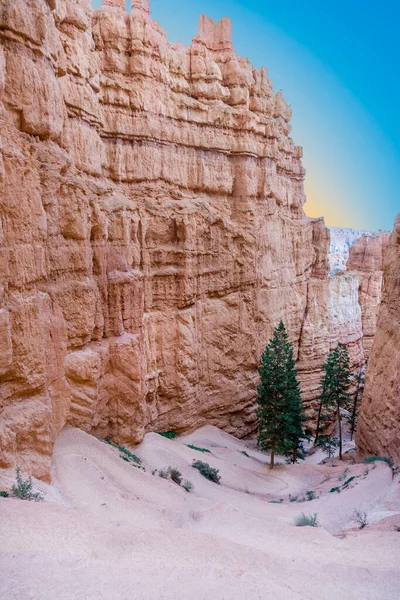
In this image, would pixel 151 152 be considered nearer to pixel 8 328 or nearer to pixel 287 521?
pixel 8 328

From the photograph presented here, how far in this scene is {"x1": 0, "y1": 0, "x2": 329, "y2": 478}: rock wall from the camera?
12133 millimetres

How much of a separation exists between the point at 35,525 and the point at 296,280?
1243 inches

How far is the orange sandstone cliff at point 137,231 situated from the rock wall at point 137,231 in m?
0.08

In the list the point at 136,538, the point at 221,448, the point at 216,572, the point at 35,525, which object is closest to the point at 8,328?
the point at 35,525

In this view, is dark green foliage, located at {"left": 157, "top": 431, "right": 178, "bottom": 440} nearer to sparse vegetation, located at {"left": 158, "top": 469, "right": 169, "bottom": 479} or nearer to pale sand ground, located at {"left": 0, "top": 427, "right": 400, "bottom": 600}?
sparse vegetation, located at {"left": 158, "top": 469, "right": 169, "bottom": 479}

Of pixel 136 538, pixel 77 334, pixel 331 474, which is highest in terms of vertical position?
pixel 77 334

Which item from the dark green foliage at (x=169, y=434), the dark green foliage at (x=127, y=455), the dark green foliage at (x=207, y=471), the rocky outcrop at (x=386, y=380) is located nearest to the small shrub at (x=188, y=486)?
the dark green foliage at (x=127, y=455)

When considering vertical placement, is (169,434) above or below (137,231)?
below

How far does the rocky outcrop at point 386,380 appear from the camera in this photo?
66.4 feet

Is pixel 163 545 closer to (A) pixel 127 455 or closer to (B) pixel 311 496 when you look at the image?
(A) pixel 127 455

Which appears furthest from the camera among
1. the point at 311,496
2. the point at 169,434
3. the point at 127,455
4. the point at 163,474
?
the point at 169,434

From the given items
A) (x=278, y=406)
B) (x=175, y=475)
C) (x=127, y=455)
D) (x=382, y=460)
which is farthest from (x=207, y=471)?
(x=382, y=460)

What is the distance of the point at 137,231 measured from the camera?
862 inches

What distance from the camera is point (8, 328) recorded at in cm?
1102
